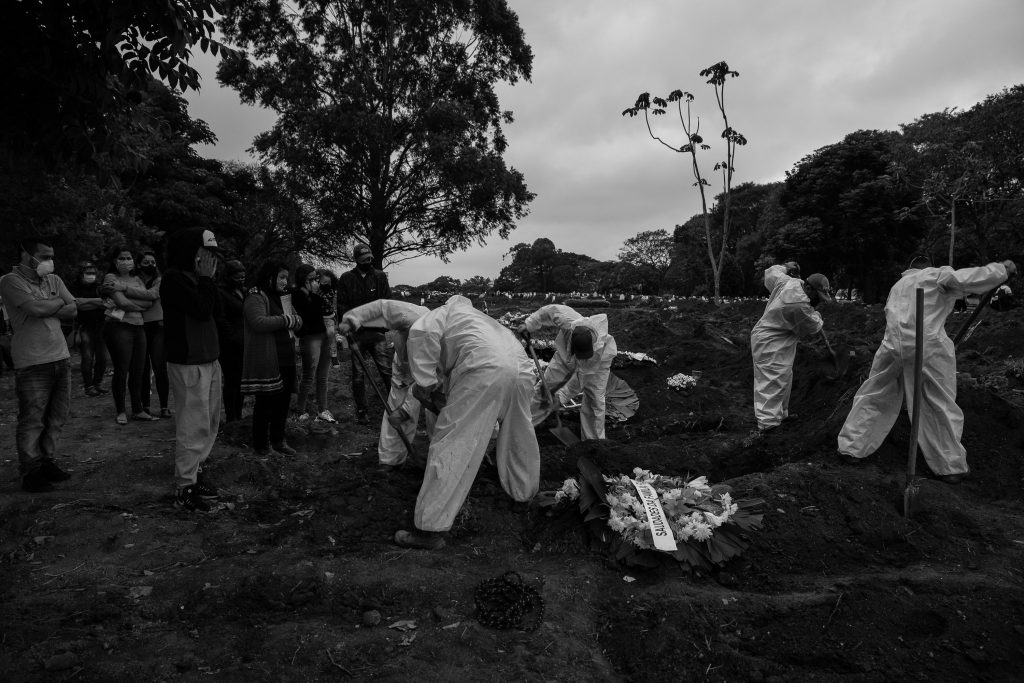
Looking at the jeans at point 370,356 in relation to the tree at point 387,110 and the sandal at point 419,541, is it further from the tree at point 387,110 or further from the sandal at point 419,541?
the tree at point 387,110

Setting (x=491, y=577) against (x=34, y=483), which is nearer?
(x=491, y=577)

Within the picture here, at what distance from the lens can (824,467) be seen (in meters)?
5.39

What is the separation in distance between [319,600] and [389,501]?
122 centimetres

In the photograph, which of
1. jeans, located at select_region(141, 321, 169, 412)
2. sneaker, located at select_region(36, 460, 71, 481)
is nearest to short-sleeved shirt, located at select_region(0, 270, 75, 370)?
sneaker, located at select_region(36, 460, 71, 481)

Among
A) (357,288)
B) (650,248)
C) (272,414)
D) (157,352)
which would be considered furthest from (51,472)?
(650,248)

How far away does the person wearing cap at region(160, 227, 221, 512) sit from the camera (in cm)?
443

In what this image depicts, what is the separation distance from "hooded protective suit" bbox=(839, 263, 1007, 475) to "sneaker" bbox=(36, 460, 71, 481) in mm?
6680

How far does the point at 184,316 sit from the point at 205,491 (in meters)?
1.32

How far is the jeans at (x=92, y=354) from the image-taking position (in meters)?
8.34

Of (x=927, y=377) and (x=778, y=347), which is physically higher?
(x=778, y=347)

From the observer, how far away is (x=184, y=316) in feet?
14.5

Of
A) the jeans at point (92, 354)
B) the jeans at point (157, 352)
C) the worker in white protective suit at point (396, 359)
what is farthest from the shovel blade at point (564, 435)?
the jeans at point (92, 354)

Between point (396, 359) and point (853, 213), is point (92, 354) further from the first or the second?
point (853, 213)

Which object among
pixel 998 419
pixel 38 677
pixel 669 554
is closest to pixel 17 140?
pixel 38 677
